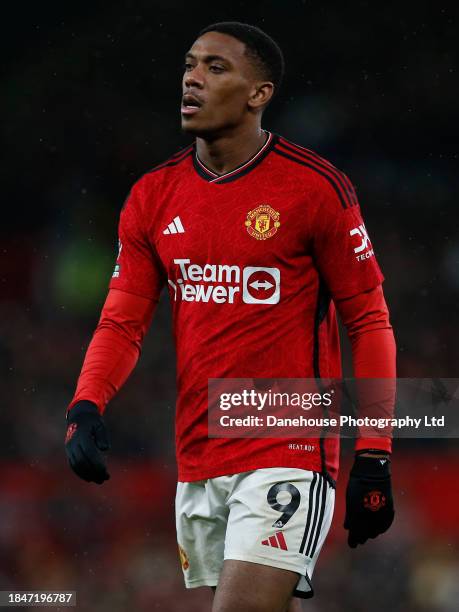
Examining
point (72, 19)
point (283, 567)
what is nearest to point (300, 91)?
point (72, 19)

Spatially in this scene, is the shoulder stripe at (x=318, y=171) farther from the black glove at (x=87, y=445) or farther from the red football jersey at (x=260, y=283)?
the black glove at (x=87, y=445)

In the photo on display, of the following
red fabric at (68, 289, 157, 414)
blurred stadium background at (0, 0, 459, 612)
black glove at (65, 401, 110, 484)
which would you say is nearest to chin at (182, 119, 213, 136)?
red fabric at (68, 289, 157, 414)

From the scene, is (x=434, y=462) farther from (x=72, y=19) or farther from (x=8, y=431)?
(x=72, y=19)

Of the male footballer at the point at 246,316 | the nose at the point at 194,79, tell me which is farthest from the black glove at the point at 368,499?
the nose at the point at 194,79

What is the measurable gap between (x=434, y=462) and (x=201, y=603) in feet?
6.00

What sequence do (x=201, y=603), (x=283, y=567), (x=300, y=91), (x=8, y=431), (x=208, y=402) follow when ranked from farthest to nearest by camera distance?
(x=300, y=91) < (x=8, y=431) < (x=201, y=603) < (x=208, y=402) < (x=283, y=567)

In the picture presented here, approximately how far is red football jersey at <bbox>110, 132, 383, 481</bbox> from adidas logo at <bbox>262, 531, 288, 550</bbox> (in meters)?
0.21

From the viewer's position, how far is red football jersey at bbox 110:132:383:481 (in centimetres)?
332

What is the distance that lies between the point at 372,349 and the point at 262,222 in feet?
1.67

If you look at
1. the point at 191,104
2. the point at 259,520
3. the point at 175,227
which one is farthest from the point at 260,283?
the point at 259,520

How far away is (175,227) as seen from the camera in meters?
3.46

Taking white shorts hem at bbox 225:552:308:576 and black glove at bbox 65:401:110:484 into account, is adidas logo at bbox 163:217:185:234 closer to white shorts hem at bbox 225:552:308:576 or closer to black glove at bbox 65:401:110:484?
black glove at bbox 65:401:110:484

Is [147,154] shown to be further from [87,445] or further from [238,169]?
[87,445]

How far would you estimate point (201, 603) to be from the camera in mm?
7125
